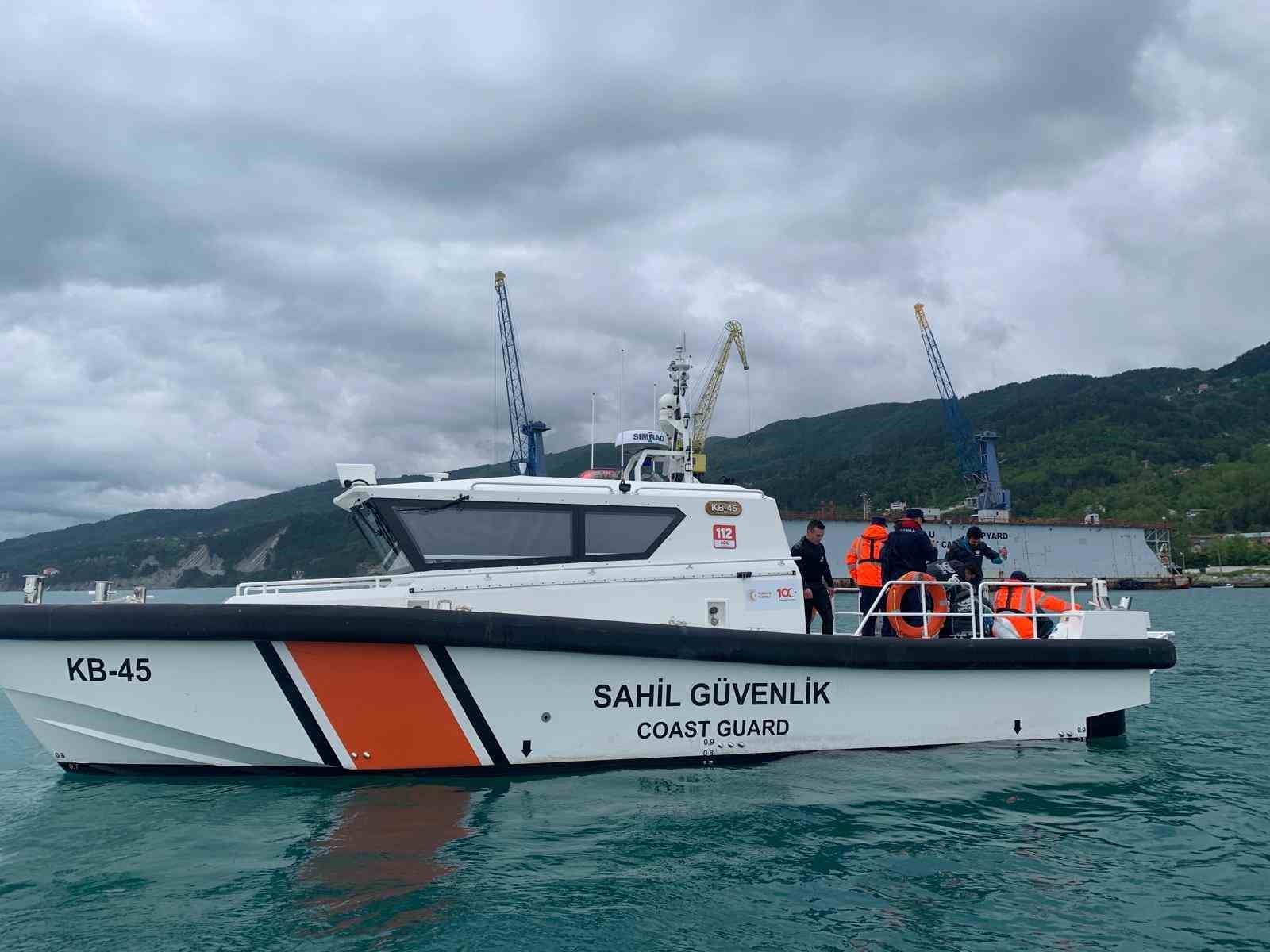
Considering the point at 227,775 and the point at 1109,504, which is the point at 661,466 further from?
the point at 1109,504

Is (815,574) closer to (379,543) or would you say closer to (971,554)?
(971,554)

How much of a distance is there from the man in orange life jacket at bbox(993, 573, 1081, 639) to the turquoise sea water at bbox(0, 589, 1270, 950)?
3.77ft

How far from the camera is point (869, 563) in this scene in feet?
23.5

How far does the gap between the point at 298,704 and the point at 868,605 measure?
428 centimetres

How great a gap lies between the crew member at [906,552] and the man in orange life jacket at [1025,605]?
783mm

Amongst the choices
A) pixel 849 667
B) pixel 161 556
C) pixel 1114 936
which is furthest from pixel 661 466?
pixel 161 556

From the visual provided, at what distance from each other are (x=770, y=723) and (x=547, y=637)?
170 centimetres

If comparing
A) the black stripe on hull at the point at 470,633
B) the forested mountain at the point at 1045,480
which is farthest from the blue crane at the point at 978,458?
the black stripe on hull at the point at 470,633

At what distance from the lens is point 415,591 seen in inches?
232

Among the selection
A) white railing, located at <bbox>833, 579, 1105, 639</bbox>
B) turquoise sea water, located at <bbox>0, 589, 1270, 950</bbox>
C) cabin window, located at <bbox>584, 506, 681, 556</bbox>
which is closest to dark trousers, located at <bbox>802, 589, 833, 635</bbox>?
white railing, located at <bbox>833, 579, 1105, 639</bbox>

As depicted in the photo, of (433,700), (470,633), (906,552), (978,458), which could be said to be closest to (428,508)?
(470,633)

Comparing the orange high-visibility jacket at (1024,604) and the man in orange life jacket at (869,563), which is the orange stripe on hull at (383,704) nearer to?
the man in orange life jacket at (869,563)

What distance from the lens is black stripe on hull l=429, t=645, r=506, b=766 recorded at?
17.9 feet

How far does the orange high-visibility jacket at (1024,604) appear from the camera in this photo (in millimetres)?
7105
